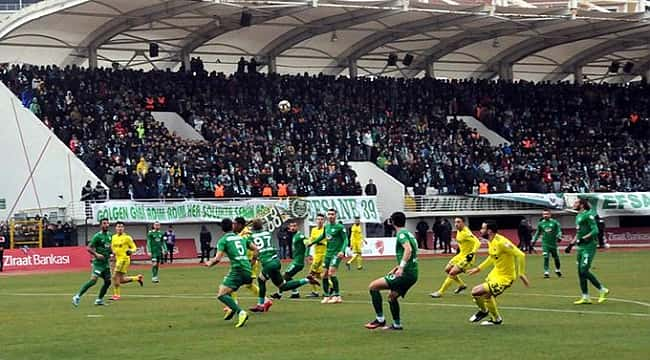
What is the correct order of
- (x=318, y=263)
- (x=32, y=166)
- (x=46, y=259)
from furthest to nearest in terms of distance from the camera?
(x=32, y=166)
(x=46, y=259)
(x=318, y=263)

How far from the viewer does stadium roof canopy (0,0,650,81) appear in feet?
187

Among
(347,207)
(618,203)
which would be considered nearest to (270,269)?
(347,207)

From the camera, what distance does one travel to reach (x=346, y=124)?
211ft

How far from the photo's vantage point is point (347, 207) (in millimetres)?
56844

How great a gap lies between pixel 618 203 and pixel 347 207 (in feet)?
47.2

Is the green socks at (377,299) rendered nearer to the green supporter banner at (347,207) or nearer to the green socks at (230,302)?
the green socks at (230,302)

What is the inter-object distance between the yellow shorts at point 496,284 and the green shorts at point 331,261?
7.45m

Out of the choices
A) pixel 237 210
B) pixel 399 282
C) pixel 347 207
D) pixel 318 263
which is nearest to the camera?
pixel 399 282

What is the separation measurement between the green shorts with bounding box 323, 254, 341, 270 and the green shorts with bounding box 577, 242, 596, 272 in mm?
5568

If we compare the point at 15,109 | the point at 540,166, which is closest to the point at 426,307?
the point at 15,109

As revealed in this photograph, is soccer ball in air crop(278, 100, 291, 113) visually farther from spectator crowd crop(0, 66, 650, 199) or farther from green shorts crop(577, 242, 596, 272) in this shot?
green shorts crop(577, 242, 596, 272)

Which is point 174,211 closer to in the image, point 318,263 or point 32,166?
point 32,166

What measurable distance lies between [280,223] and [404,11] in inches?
437

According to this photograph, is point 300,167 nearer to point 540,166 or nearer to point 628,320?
point 540,166
